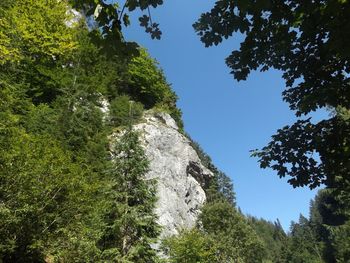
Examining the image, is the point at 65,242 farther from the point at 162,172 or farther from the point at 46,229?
the point at 162,172

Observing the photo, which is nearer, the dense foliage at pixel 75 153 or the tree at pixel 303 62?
the tree at pixel 303 62

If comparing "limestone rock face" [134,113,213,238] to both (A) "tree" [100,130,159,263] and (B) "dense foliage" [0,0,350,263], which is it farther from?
(A) "tree" [100,130,159,263]

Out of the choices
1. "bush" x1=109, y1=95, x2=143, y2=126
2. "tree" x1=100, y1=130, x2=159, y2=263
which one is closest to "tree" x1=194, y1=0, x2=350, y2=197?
"tree" x1=100, y1=130, x2=159, y2=263

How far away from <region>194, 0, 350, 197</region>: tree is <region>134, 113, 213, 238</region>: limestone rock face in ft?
71.3

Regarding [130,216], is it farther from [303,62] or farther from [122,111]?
[122,111]

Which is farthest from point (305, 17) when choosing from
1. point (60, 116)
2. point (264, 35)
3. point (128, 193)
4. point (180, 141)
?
point (180, 141)

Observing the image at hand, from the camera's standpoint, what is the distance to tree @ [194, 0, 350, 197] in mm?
4324

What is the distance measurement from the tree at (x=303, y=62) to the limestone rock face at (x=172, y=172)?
71.3 ft

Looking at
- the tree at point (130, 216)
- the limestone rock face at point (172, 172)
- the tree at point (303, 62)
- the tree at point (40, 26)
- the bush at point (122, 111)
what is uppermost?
the tree at point (40, 26)

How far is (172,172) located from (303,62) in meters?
26.6

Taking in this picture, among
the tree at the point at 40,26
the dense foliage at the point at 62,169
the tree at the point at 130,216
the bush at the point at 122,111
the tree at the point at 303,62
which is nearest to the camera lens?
the tree at the point at 303,62

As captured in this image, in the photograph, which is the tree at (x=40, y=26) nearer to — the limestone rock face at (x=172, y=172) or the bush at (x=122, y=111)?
the bush at (x=122, y=111)

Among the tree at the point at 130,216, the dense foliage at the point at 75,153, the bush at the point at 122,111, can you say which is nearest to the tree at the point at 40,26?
the dense foliage at the point at 75,153

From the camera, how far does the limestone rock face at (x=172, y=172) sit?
2889 centimetres
